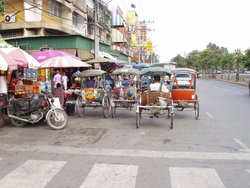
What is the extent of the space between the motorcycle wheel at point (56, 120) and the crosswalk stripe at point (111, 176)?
3709mm

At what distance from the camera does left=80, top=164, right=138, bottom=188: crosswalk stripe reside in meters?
4.02

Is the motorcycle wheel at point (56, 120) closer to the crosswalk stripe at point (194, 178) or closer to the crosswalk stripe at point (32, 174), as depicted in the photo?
the crosswalk stripe at point (32, 174)

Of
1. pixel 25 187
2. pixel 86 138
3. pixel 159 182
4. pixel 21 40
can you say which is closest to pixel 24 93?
pixel 86 138

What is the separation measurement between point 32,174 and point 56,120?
12.5ft

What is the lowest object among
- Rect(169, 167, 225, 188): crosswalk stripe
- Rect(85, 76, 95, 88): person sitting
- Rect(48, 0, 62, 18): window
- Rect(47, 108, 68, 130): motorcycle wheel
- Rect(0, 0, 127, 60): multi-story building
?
Rect(169, 167, 225, 188): crosswalk stripe

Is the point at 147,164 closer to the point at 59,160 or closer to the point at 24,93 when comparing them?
the point at 59,160

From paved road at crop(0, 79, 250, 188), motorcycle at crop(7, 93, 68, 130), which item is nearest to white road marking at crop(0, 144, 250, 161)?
paved road at crop(0, 79, 250, 188)

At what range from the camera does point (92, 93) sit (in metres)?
10.4

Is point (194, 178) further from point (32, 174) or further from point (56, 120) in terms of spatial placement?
point (56, 120)

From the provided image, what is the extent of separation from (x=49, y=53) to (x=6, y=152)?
7.00 metres

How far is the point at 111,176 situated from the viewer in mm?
4367

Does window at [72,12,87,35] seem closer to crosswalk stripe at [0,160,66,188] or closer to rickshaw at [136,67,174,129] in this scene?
rickshaw at [136,67,174,129]

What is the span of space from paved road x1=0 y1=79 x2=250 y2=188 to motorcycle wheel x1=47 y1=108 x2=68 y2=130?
0.33m

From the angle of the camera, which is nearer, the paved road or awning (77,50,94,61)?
the paved road
